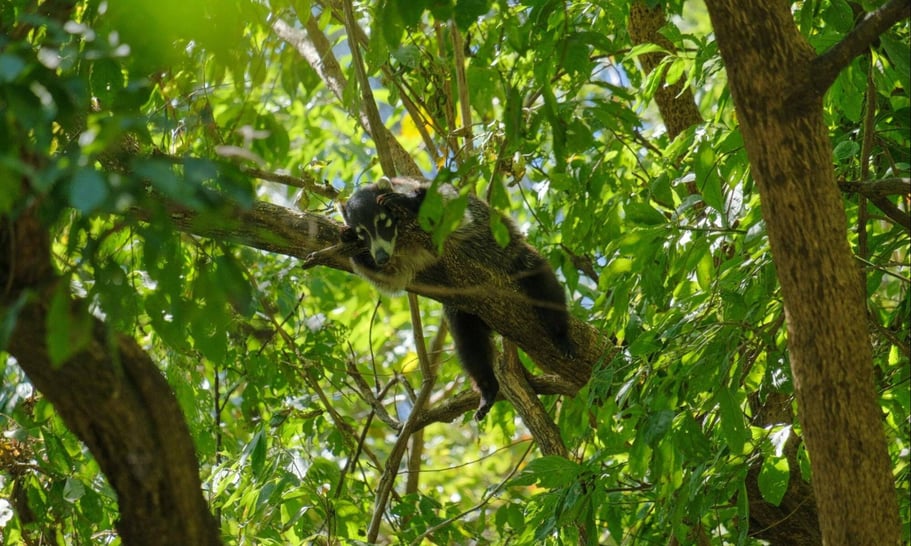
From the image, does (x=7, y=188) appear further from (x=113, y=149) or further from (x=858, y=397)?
(x=858, y=397)

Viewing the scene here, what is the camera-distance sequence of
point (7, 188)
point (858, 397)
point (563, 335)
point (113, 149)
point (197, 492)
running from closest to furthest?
point (7, 188)
point (113, 149)
point (197, 492)
point (858, 397)
point (563, 335)

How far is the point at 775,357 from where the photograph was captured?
3.74 m

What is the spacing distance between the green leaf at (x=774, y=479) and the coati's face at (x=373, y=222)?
2484 mm

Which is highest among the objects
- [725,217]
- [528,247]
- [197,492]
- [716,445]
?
[528,247]

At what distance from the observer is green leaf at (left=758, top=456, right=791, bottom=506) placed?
3.26 m

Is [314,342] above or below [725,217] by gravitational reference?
above

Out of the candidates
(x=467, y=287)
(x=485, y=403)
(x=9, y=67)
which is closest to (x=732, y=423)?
(x=467, y=287)

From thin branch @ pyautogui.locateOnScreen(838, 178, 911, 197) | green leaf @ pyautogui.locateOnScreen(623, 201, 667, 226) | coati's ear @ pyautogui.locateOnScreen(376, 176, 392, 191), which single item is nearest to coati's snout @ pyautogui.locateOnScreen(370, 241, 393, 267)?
coati's ear @ pyautogui.locateOnScreen(376, 176, 392, 191)

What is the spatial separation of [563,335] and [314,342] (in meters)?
1.60

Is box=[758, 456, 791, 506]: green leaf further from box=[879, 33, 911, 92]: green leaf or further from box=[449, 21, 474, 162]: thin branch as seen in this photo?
box=[449, 21, 474, 162]: thin branch

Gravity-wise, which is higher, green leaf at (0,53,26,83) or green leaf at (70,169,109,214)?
green leaf at (0,53,26,83)

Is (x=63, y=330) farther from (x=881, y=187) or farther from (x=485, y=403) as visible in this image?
(x=485, y=403)

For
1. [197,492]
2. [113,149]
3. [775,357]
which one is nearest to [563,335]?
[775,357]

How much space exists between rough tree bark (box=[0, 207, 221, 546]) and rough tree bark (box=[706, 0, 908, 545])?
1709mm
